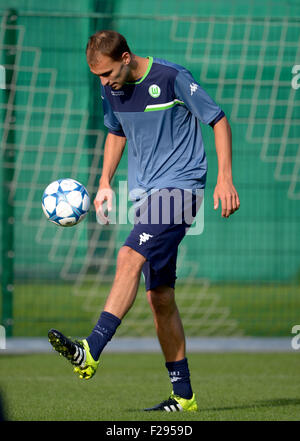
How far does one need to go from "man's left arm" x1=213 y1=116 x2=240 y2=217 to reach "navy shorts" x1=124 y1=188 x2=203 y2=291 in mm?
265

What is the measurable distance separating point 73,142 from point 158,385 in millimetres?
3571

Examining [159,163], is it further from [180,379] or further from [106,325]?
[180,379]

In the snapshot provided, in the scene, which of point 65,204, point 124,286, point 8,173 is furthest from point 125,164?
point 124,286

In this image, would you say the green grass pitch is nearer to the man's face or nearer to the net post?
the net post

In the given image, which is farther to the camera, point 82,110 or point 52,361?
point 82,110

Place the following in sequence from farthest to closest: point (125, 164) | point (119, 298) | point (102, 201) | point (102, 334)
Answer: point (125, 164), point (102, 201), point (119, 298), point (102, 334)

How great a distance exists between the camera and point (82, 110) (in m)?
9.31

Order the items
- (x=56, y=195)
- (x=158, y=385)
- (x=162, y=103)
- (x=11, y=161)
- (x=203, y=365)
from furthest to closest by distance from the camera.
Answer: (x=11, y=161), (x=203, y=365), (x=158, y=385), (x=56, y=195), (x=162, y=103)

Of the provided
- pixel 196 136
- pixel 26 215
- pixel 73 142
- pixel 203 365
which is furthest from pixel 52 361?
pixel 196 136

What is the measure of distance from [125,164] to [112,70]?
4541 millimetres

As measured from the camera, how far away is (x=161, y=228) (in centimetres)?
489

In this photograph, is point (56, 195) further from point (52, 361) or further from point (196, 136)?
point (52, 361)

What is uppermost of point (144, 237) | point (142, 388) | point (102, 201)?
point (102, 201)

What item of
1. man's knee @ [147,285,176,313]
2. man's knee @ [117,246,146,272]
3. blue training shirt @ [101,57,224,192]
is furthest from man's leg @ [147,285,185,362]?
blue training shirt @ [101,57,224,192]
